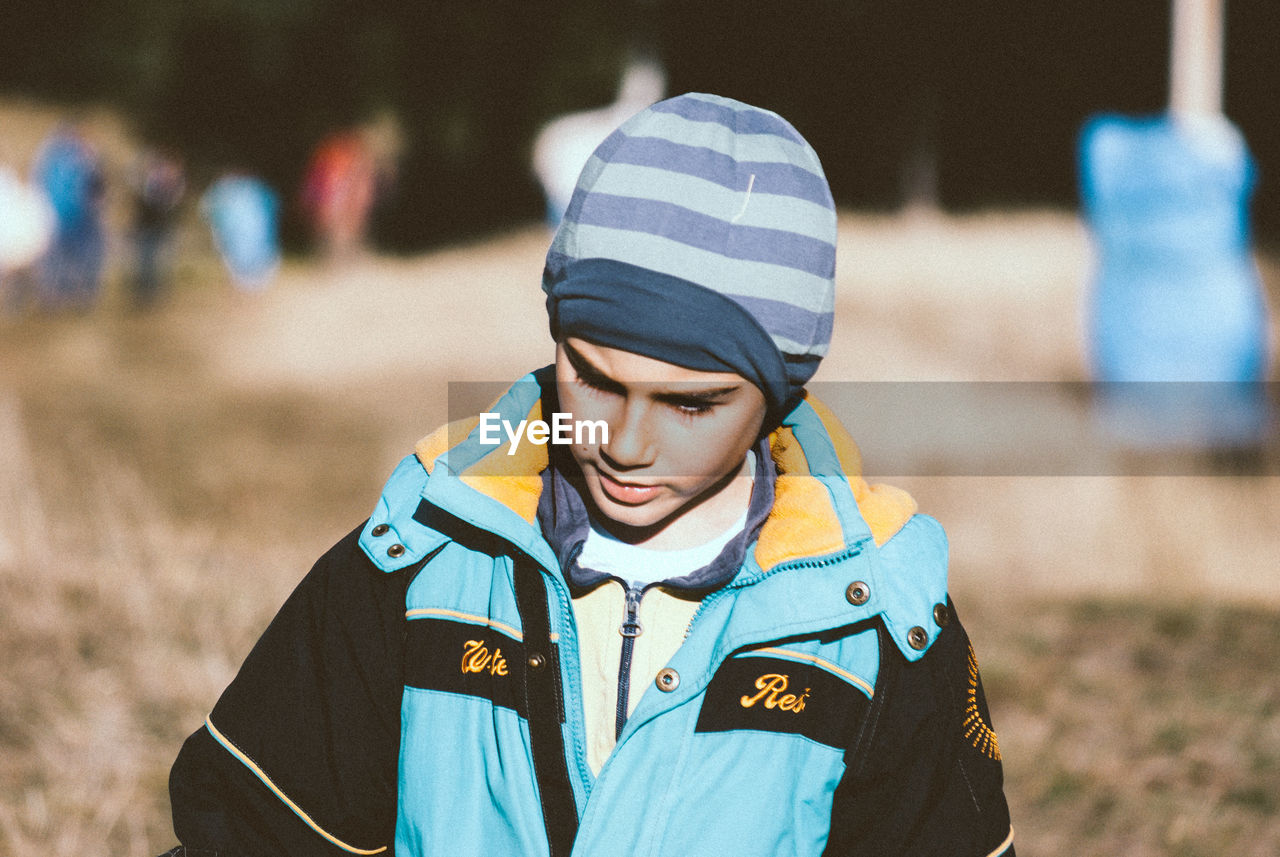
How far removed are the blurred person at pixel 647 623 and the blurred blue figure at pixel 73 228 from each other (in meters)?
12.4

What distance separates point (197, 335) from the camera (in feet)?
38.3

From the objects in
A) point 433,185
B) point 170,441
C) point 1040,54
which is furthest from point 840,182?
point 170,441

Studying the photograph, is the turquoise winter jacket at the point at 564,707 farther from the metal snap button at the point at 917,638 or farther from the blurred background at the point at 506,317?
the blurred background at the point at 506,317

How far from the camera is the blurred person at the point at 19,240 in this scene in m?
12.2

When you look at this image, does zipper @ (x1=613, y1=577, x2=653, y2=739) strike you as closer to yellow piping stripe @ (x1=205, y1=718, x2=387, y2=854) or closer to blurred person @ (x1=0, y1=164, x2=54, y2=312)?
yellow piping stripe @ (x1=205, y1=718, x2=387, y2=854)

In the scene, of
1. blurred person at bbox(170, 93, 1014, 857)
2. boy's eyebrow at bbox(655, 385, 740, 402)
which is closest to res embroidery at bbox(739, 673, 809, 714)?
blurred person at bbox(170, 93, 1014, 857)

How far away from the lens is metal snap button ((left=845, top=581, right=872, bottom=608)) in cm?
144

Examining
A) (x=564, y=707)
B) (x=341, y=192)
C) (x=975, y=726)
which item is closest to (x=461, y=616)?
(x=564, y=707)

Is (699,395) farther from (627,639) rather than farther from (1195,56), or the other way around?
(1195,56)

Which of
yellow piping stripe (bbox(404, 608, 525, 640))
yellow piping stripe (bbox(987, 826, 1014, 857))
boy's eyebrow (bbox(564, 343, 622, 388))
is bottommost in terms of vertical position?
yellow piping stripe (bbox(987, 826, 1014, 857))

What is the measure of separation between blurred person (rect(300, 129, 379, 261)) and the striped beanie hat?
1523 centimetres

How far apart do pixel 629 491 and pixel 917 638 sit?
38 centimetres

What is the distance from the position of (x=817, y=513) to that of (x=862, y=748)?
0.28 m

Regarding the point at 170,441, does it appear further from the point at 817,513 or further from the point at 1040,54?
the point at 1040,54
